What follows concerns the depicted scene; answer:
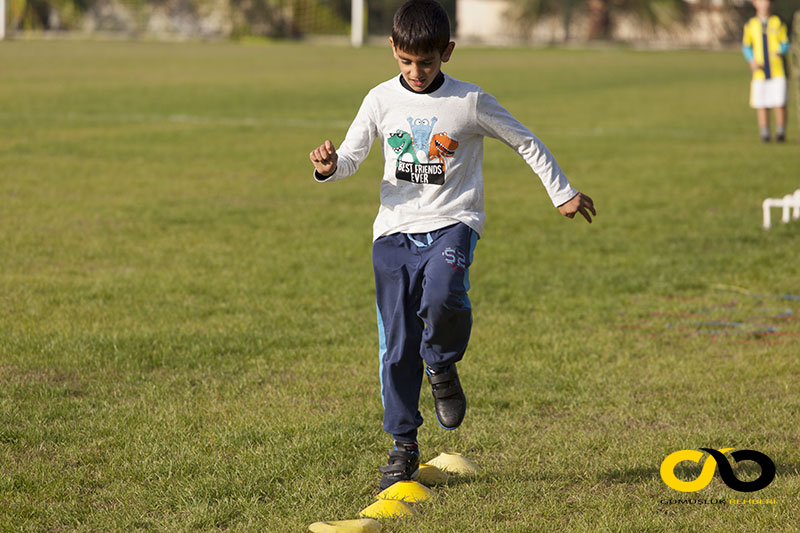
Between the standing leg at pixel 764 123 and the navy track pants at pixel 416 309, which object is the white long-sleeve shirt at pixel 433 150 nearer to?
the navy track pants at pixel 416 309

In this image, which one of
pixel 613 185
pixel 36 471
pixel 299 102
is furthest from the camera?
pixel 299 102

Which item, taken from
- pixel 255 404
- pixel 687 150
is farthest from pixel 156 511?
pixel 687 150

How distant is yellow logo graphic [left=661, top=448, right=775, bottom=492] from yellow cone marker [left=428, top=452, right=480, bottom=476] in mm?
815

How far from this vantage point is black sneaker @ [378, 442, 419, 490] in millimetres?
4340

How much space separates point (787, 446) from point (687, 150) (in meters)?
13.2

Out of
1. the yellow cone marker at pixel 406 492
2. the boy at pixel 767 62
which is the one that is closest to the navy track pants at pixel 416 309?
the yellow cone marker at pixel 406 492

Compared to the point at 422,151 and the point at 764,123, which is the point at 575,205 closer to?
the point at 422,151

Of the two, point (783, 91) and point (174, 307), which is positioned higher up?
point (783, 91)

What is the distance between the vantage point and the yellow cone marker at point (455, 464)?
458 cm

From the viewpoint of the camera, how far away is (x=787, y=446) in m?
4.90

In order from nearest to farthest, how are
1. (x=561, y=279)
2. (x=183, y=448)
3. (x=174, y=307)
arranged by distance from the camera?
1. (x=183, y=448)
2. (x=174, y=307)
3. (x=561, y=279)

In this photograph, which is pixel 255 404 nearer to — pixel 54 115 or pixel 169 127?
pixel 169 127

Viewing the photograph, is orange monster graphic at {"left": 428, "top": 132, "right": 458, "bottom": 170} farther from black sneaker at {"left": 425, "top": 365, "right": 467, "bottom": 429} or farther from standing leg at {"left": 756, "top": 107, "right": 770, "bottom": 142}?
standing leg at {"left": 756, "top": 107, "right": 770, "bottom": 142}

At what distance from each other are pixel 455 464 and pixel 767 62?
1603cm
